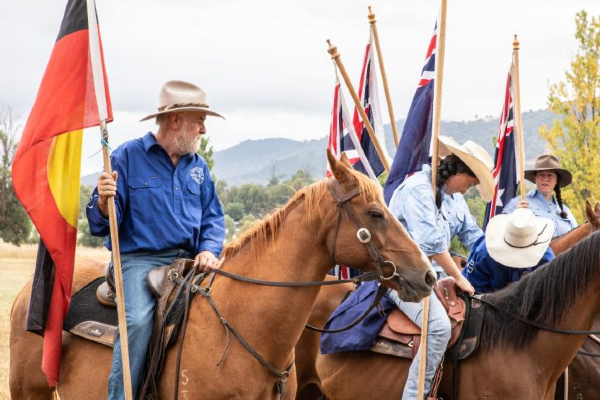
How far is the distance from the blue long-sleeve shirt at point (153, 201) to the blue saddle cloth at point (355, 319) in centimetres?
142

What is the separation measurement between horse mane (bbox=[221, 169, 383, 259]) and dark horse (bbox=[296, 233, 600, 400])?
186 cm

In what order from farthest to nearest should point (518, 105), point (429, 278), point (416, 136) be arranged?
point (518, 105), point (416, 136), point (429, 278)

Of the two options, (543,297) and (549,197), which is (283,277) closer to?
(543,297)

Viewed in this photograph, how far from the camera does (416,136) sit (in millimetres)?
7078

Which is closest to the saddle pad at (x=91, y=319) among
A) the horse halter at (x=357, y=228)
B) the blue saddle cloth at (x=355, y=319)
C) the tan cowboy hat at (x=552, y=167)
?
the horse halter at (x=357, y=228)

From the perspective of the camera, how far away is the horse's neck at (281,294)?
5.36 meters

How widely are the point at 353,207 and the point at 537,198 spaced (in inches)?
204

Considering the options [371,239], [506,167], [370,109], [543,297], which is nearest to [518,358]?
[543,297]

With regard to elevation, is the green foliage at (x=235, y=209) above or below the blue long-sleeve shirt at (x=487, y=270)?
below

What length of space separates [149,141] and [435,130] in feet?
7.93

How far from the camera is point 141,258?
5.96m

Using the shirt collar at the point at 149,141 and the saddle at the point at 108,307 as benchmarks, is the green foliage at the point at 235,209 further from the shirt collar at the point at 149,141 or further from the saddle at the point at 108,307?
the shirt collar at the point at 149,141

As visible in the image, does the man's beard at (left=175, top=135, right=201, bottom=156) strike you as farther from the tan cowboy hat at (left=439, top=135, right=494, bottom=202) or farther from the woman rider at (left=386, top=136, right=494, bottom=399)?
the tan cowboy hat at (left=439, top=135, right=494, bottom=202)

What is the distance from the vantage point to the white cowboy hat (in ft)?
22.7
